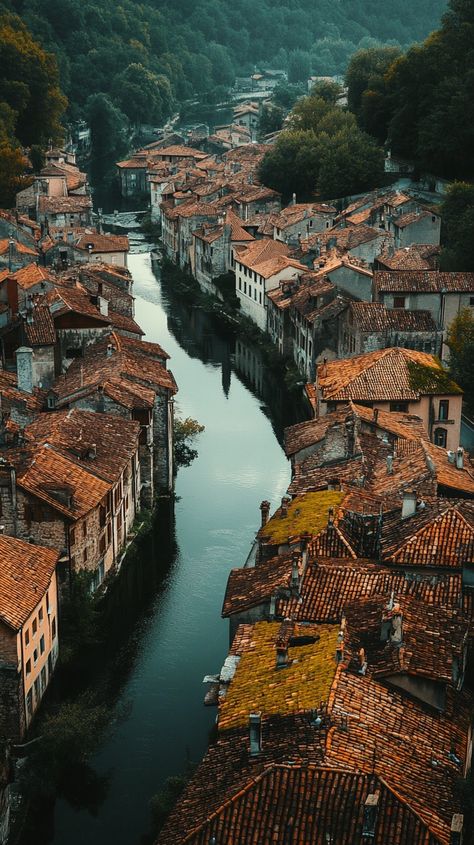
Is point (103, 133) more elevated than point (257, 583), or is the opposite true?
point (257, 583)

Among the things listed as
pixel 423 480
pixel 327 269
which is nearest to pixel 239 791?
pixel 423 480

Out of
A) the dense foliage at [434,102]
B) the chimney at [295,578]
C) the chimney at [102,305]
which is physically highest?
the dense foliage at [434,102]

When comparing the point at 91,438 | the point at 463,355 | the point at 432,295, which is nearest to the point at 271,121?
the point at 432,295

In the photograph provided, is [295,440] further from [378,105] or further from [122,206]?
[122,206]

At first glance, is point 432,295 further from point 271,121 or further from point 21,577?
point 271,121

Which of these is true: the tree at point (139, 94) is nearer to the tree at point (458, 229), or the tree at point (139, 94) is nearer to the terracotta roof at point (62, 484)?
the tree at point (458, 229)

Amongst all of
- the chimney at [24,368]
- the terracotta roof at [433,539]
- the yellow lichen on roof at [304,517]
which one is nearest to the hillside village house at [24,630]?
the yellow lichen on roof at [304,517]

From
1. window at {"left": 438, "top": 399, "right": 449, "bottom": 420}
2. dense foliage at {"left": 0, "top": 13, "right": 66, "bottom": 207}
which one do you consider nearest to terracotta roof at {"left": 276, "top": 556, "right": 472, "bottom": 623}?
window at {"left": 438, "top": 399, "right": 449, "bottom": 420}
